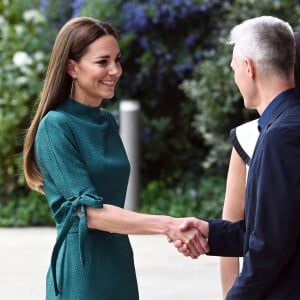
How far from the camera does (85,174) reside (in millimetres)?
3383

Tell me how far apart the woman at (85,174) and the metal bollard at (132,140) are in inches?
232

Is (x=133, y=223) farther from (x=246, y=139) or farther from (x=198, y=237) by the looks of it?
(x=246, y=139)

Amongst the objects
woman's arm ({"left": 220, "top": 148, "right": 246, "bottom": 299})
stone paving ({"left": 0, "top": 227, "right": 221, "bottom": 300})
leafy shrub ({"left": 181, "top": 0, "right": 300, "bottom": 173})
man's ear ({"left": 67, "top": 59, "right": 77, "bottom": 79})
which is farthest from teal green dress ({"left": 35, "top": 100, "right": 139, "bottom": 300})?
leafy shrub ({"left": 181, "top": 0, "right": 300, "bottom": 173})

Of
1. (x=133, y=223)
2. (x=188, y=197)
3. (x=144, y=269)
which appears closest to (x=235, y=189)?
(x=133, y=223)

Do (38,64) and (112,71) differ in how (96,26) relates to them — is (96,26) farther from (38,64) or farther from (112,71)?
(38,64)

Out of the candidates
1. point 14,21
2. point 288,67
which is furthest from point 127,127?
point 288,67

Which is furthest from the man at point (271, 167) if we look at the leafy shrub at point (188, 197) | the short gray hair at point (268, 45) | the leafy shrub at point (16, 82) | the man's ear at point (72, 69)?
the leafy shrub at point (16, 82)

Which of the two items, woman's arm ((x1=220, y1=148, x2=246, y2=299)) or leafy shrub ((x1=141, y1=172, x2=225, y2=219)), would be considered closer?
woman's arm ((x1=220, y1=148, x2=246, y2=299))

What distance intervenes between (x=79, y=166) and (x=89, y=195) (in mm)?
108

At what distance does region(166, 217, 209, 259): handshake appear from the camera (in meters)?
3.50

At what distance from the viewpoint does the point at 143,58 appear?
10438 millimetres

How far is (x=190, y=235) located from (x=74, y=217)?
42 cm

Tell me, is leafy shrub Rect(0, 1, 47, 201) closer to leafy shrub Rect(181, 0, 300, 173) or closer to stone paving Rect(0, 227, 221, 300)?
stone paving Rect(0, 227, 221, 300)

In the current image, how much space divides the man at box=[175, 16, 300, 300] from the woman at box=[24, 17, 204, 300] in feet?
2.29
